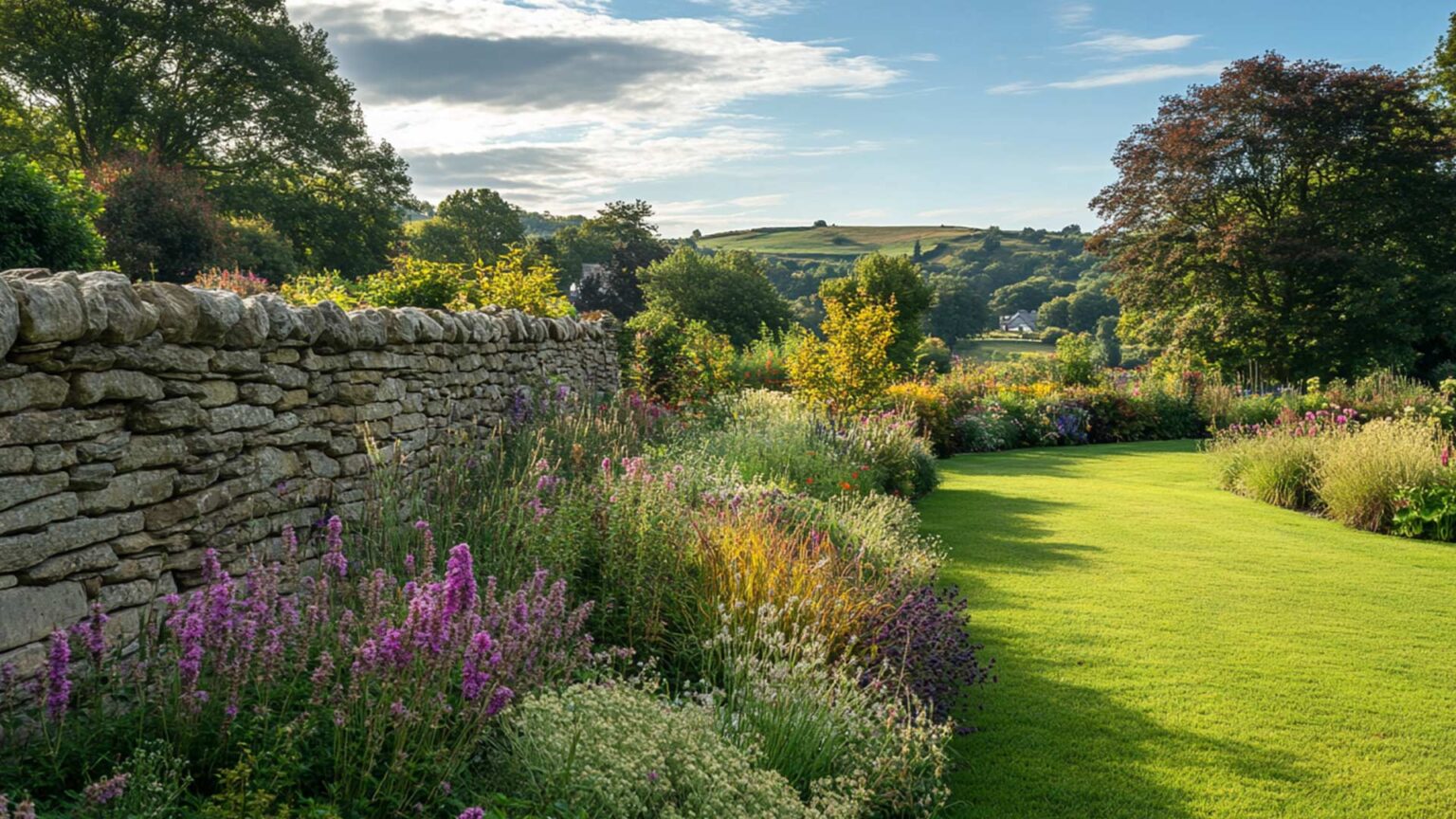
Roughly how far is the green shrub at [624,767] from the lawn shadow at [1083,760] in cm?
132

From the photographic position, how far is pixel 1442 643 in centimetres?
590

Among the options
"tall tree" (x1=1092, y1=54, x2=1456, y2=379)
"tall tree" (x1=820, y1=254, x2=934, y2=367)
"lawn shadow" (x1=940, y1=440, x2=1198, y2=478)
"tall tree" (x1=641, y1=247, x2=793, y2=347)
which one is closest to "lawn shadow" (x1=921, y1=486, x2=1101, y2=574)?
"lawn shadow" (x1=940, y1=440, x2=1198, y2=478)

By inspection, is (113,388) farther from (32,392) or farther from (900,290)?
(900,290)

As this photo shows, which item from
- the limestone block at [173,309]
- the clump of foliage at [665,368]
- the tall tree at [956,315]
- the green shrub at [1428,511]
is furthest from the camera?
the tall tree at [956,315]

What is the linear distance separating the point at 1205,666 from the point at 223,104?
102ft

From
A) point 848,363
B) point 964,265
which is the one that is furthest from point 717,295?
point 964,265

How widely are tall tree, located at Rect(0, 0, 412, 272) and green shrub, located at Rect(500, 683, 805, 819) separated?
2528cm

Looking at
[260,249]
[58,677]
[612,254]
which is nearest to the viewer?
[58,677]

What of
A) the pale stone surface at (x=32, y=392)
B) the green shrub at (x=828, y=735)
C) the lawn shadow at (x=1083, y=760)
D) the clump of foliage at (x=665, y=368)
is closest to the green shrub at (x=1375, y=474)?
the lawn shadow at (x=1083, y=760)

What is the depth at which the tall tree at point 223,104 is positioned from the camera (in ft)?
83.4

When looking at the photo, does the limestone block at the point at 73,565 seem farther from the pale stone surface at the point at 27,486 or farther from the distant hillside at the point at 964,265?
the distant hillside at the point at 964,265

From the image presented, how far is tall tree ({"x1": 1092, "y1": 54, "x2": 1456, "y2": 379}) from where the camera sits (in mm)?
23797

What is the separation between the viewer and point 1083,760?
13.4 ft

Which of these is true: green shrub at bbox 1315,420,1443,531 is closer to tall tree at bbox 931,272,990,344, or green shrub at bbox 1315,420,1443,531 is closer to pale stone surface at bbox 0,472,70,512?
pale stone surface at bbox 0,472,70,512
